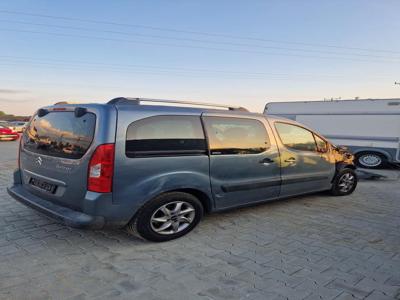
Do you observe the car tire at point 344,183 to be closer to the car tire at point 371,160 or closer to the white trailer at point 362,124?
the white trailer at point 362,124

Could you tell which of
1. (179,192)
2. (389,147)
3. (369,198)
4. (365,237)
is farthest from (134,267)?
(389,147)

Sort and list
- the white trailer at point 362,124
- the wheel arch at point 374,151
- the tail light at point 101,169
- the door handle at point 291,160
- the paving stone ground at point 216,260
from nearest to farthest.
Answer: the paving stone ground at point 216,260
the tail light at point 101,169
the door handle at point 291,160
the white trailer at point 362,124
the wheel arch at point 374,151

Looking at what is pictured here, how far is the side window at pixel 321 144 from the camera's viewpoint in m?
5.40

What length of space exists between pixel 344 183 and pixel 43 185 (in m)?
5.31

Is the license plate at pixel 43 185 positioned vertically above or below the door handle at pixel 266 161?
below

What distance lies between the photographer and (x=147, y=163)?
3.30 metres

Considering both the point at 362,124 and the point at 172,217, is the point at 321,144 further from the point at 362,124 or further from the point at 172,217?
the point at 362,124

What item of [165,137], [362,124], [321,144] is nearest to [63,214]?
[165,137]

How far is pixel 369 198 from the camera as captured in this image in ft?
19.9

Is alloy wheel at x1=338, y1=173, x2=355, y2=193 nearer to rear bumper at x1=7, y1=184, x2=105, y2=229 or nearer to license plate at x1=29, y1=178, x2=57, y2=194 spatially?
rear bumper at x1=7, y1=184, x2=105, y2=229

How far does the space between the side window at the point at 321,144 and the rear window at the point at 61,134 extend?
3.87 meters

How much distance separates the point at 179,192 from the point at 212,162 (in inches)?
22.3

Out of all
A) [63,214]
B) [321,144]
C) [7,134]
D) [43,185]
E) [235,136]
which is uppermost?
[235,136]

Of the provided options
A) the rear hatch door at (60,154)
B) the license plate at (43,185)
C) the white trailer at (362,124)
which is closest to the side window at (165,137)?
the rear hatch door at (60,154)
